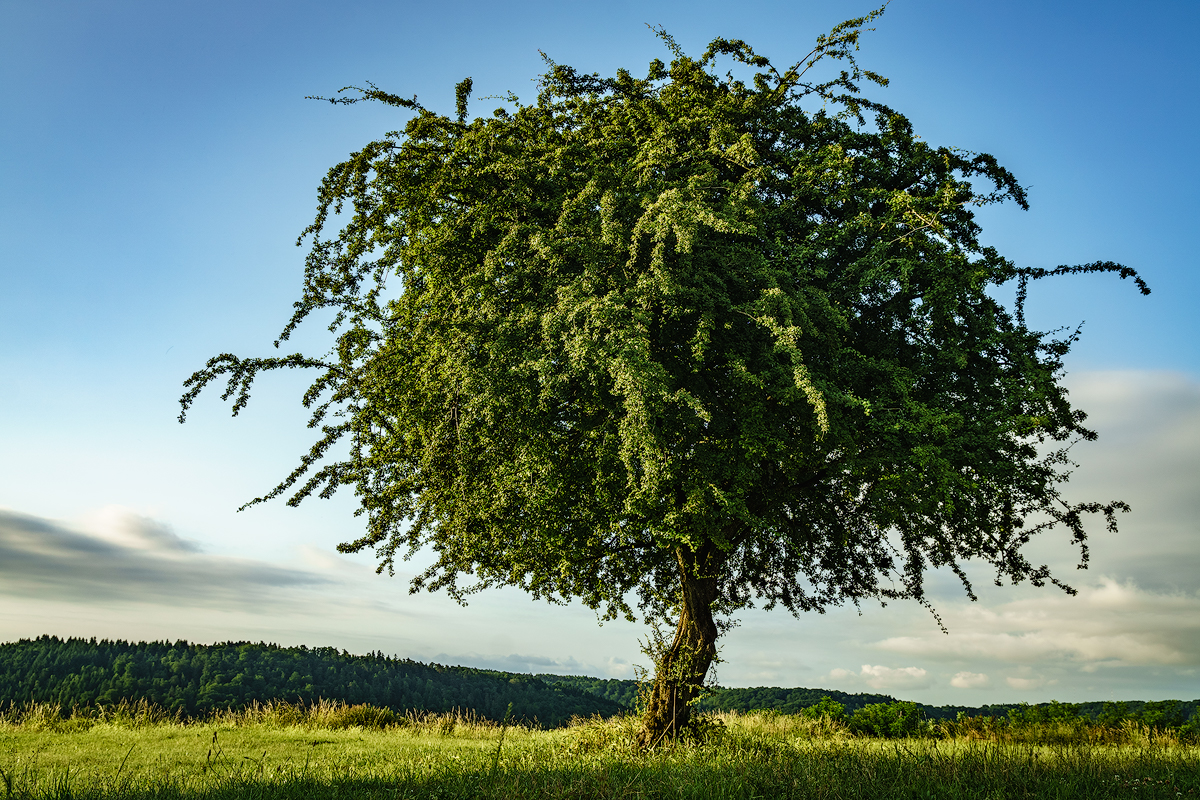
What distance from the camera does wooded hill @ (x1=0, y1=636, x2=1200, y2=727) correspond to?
199 feet

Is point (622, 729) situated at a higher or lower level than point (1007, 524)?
lower

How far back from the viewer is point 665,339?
12211 millimetres

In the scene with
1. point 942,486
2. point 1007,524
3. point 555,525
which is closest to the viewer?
point 942,486

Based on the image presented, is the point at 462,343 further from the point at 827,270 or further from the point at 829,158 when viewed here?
the point at 829,158

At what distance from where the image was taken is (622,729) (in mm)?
12672

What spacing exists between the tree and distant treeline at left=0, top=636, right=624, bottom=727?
49.9 m

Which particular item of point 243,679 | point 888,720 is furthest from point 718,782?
point 243,679

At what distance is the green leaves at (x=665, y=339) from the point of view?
11000 millimetres

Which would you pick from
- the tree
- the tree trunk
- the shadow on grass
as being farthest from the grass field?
the tree

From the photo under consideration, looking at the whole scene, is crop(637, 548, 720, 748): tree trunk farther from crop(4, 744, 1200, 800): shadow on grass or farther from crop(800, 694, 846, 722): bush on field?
crop(800, 694, 846, 722): bush on field

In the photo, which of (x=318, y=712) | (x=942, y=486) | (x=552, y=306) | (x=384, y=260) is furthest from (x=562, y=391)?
(x=318, y=712)

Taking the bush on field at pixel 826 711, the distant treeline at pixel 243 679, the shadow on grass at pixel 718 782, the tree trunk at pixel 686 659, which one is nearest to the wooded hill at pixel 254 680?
the distant treeline at pixel 243 679

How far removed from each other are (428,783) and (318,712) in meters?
17.6

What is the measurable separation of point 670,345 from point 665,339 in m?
0.21
